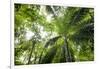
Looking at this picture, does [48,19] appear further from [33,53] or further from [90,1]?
[90,1]

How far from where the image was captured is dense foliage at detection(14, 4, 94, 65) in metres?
2.11

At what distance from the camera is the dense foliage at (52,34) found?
2.11 m

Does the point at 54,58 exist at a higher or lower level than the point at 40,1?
lower

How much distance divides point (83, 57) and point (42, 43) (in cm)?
50

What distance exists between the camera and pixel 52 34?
220 cm

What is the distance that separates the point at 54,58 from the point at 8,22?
24.0 inches

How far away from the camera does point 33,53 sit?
2.15 metres

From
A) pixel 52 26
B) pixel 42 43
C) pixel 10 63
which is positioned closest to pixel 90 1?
pixel 52 26

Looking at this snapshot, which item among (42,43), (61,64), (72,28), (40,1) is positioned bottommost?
(61,64)

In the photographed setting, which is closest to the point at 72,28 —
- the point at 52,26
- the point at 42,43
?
the point at 52,26
